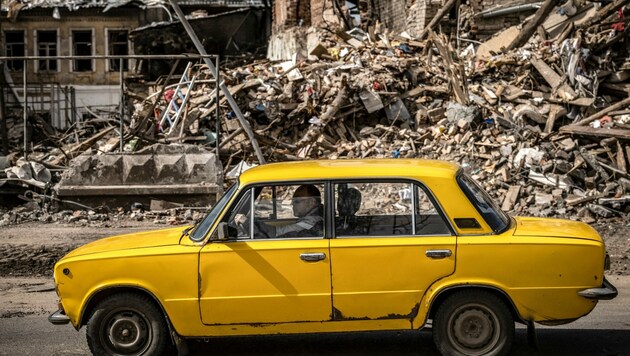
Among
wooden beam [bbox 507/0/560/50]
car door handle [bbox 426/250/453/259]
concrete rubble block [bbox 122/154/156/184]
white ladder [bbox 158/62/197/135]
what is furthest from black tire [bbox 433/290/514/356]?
wooden beam [bbox 507/0/560/50]

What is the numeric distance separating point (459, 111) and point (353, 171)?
11723 millimetres

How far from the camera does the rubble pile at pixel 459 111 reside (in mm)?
15320

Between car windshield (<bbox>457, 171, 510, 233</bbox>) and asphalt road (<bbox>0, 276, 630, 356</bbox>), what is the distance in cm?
108

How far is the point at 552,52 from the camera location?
1961cm

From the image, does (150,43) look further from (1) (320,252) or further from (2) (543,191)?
(1) (320,252)

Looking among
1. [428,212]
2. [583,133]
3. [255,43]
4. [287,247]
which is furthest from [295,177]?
[255,43]

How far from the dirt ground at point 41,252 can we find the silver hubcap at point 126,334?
2.63m

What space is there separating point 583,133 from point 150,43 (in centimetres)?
2221

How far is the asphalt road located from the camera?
689 cm

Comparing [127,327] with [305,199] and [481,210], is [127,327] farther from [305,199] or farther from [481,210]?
[481,210]

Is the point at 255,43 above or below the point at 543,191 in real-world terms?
above

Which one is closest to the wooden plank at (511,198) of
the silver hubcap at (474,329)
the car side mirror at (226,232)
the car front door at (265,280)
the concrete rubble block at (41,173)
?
the concrete rubble block at (41,173)

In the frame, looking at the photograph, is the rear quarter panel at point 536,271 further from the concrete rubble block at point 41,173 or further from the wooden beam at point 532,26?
the wooden beam at point 532,26

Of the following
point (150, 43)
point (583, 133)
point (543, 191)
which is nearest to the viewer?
point (543, 191)
